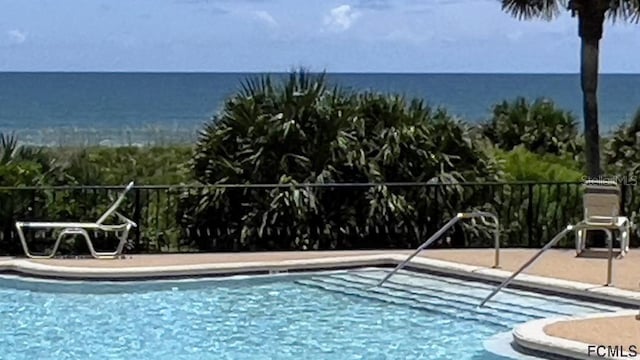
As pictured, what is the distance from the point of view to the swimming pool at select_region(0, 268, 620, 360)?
979cm

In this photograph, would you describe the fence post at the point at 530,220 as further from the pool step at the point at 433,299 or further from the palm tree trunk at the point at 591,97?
the pool step at the point at 433,299

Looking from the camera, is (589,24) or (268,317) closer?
(268,317)

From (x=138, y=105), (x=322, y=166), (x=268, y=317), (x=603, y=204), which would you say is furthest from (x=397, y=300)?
(x=138, y=105)

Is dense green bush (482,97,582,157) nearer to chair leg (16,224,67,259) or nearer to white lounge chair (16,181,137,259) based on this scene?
white lounge chair (16,181,137,259)

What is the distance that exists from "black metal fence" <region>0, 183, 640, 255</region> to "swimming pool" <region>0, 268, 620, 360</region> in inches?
64.4

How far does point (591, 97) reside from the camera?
48.5ft

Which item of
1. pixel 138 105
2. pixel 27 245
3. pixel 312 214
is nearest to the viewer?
pixel 27 245

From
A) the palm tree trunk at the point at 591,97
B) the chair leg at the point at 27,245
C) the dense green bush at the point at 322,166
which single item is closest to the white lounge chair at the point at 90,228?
the chair leg at the point at 27,245

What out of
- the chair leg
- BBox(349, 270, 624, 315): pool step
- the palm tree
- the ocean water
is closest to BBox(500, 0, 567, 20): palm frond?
the palm tree

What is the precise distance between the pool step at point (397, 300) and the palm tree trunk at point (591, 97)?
13.9 ft

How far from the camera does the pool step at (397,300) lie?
10.7m

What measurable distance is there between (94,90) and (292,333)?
99303mm

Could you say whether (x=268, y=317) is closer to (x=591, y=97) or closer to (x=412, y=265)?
(x=412, y=265)

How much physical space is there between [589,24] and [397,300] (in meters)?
5.02
